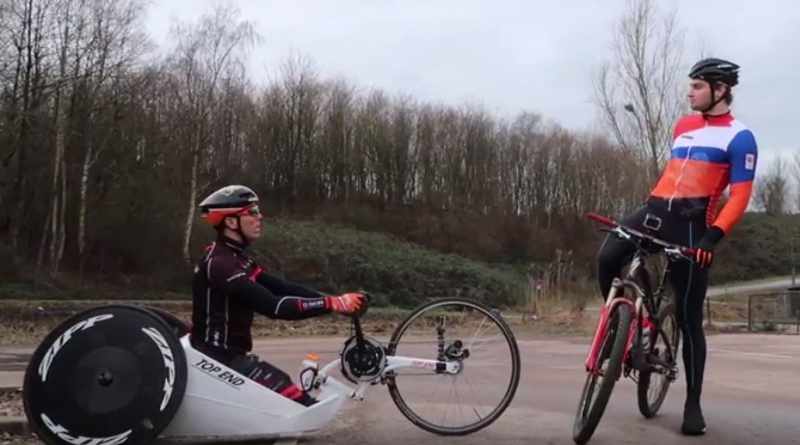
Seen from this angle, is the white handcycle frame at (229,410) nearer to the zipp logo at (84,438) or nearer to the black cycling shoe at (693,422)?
the zipp logo at (84,438)

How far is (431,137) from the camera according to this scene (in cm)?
6009

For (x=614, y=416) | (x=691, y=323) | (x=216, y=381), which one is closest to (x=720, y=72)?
(x=691, y=323)

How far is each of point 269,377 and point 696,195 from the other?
2.49m

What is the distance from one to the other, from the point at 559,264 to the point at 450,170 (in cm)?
3353

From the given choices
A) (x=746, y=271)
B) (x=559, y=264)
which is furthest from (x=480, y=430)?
(x=746, y=271)

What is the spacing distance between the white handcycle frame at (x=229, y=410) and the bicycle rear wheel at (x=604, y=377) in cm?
130

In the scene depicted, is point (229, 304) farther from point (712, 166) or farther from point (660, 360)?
point (712, 166)

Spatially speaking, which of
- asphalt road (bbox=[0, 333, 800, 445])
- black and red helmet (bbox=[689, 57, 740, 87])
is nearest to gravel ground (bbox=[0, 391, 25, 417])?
asphalt road (bbox=[0, 333, 800, 445])

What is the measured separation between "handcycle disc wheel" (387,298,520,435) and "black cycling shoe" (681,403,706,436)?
937mm

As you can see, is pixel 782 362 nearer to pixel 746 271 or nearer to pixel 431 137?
pixel 431 137

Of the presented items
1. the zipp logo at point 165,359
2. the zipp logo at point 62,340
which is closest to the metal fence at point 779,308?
the zipp logo at point 165,359

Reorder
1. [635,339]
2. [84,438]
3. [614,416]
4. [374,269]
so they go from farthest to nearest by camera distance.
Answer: [374,269]
[614,416]
[635,339]
[84,438]

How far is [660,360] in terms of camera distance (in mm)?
4582

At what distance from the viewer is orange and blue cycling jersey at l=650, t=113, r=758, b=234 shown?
4.37 meters
